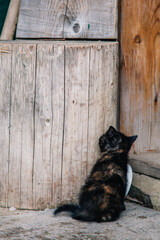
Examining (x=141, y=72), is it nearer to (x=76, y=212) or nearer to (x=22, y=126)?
(x=22, y=126)

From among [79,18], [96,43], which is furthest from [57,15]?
[96,43]

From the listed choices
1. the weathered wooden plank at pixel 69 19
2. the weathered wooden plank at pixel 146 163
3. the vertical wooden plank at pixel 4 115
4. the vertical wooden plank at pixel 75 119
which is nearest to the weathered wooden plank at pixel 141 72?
the weathered wooden plank at pixel 146 163

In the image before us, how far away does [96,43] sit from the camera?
4.38 m

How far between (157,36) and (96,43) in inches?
38.1

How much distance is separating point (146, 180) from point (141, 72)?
1.30 m

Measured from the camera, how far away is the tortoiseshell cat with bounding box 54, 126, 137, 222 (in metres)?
3.96

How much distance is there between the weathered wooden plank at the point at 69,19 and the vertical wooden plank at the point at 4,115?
0.70 metres

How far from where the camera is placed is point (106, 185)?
4.05m

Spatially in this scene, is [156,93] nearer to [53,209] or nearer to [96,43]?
[96,43]

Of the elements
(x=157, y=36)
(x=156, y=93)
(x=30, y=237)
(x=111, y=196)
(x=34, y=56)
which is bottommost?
(x=30, y=237)

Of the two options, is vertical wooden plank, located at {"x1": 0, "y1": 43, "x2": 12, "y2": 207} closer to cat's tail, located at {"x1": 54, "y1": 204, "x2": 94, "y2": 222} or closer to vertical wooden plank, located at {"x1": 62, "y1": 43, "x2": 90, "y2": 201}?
vertical wooden plank, located at {"x1": 62, "y1": 43, "x2": 90, "y2": 201}

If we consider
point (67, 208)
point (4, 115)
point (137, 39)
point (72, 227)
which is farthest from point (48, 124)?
point (137, 39)

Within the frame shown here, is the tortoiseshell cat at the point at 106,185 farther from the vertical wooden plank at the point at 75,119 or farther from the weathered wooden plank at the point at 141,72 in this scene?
the weathered wooden plank at the point at 141,72

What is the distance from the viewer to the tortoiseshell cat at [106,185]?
13.0 ft
